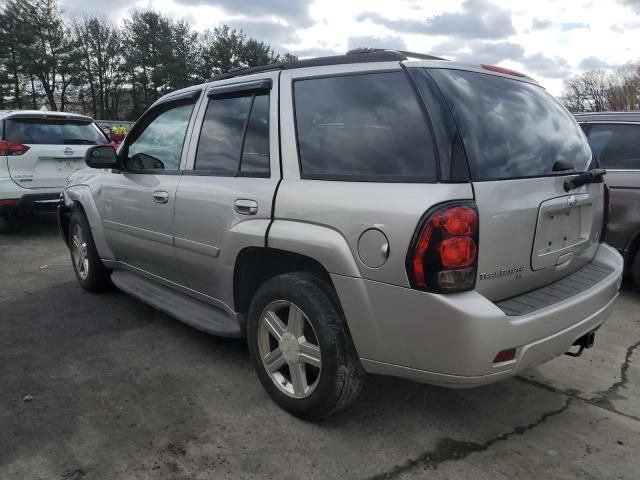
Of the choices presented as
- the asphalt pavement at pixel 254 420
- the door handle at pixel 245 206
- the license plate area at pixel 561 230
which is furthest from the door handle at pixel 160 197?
the license plate area at pixel 561 230

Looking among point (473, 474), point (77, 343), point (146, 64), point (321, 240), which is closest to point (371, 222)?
point (321, 240)

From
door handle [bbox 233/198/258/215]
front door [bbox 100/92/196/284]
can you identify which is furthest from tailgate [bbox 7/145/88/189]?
door handle [bbox 233/198/258/215]

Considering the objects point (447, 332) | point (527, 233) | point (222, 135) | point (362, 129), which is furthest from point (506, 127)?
point (222, 135)

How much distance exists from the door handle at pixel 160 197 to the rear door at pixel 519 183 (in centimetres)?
195

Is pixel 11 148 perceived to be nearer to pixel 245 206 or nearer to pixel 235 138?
pixel 235 138

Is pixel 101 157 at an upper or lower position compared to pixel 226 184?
upper

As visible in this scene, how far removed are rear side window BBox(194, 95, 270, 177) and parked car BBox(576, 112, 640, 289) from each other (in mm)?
3540

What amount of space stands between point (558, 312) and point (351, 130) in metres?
1.27

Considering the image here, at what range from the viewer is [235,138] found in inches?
124

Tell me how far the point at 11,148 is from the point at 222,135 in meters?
5.16

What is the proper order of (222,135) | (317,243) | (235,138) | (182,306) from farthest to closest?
(182,306) → (222,135) → (235,138) → (317,243)

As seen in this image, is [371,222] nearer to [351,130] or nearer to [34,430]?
[351,130]

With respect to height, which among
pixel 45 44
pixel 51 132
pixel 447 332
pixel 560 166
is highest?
pixel 45 44

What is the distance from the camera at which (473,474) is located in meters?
2.33
